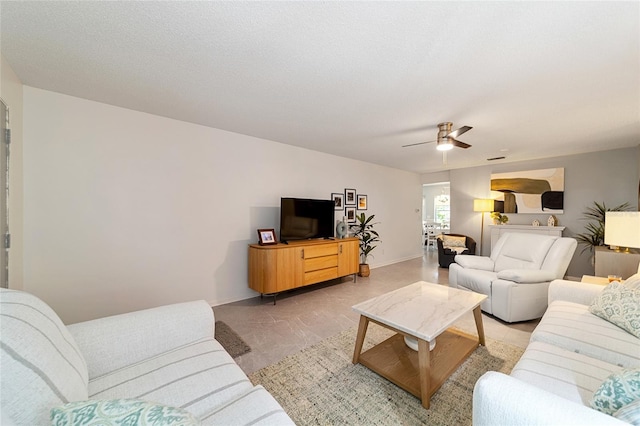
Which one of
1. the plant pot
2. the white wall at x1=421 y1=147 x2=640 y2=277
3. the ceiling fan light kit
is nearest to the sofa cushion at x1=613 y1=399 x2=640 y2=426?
the ceiling fan light kit

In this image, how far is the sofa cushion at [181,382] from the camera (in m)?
1.00

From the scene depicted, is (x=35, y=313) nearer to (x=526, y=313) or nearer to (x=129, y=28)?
(x=129, y=28)

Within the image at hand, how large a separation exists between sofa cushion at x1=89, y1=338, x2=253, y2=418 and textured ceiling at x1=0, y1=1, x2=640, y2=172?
6.00 feet

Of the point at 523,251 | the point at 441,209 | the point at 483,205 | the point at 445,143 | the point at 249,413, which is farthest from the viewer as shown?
the point at 441,209

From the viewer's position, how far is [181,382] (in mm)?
1094

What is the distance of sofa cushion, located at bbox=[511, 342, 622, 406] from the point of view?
108 centimetres

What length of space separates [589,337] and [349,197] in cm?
373

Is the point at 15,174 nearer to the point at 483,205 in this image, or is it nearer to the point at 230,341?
the point at 230,341

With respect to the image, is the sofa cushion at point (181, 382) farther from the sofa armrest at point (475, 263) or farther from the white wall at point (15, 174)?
the sofa armrest at point (475, 263)

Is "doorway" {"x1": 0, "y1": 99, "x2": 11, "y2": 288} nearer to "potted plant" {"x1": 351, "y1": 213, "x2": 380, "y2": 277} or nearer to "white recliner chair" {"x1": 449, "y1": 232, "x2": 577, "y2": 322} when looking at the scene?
"potted plant" {"x1": 351, "y1": 213, "x2": 380, "y2": 277}

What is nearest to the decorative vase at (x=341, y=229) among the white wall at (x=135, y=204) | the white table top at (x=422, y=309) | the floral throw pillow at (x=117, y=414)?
the white wall at (x=135, y=204)

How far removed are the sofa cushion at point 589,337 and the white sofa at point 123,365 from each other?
1721 millimetres

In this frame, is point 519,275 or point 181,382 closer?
point 181,382

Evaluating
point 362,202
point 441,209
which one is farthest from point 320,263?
point 441,209
